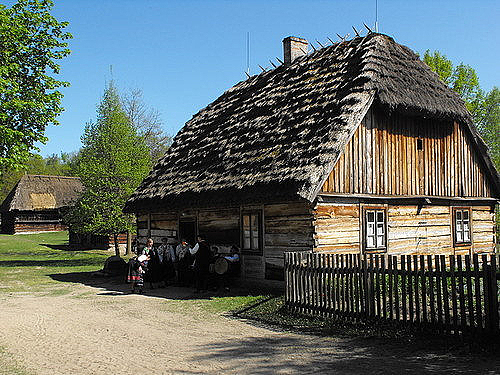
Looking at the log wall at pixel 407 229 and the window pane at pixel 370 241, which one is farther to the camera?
the window pane at pixel 370 241

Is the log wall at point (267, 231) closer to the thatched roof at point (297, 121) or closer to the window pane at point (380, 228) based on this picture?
the thatched roof at point (297, 121)

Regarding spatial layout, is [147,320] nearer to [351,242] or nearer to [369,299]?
[369,299]

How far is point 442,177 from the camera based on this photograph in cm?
1833

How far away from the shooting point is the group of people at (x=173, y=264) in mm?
16172

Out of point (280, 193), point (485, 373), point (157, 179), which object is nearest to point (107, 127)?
point (157, 179)

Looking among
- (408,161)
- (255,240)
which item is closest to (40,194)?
(255,240)

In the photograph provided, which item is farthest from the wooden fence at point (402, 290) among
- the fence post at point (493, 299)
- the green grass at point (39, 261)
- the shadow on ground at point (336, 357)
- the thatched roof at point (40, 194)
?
the thatched roof at point (40, 194)

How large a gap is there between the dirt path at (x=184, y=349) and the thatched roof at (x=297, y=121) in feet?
15.2

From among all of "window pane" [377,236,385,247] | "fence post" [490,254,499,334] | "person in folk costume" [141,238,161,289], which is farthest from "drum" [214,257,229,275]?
"fence post" [490,254,499,334]

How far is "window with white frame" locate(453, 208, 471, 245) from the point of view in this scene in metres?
18.8

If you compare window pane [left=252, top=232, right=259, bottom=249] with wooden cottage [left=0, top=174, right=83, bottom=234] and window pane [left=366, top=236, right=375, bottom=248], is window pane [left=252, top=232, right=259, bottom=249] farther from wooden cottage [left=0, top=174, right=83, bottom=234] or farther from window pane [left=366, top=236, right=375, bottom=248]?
wooden cottage [left=0, top=174, right=83, bottom=234]

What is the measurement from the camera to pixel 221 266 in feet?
51.9

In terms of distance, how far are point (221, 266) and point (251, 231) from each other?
155 cm

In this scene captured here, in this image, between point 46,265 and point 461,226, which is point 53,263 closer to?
point 46,265
